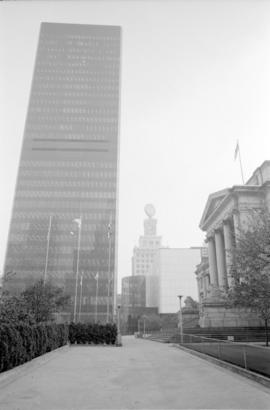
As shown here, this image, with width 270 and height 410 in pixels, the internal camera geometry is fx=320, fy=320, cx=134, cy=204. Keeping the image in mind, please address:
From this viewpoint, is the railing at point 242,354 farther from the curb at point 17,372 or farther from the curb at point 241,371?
the curb at point 17,372

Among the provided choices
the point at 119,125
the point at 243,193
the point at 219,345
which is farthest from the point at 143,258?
the point at 219,345

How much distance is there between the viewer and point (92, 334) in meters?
33.1

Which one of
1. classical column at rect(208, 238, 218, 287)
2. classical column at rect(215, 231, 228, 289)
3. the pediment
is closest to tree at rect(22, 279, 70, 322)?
classical column at rect(215, 231, 228, 289)

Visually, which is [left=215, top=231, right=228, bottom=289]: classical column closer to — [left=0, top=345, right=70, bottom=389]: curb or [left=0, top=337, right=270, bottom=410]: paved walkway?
[left=0, top=337, right=270, bottom=410]: paved walkway

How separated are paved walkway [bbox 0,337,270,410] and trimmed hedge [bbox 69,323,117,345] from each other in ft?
64.4

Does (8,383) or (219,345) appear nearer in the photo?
(8,383)

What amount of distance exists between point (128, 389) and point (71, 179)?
10802 centimetres

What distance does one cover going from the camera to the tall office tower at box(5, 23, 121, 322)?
344ft

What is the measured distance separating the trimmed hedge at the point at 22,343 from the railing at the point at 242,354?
8905 mm

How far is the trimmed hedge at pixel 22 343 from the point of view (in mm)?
12261

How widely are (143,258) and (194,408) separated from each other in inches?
7350

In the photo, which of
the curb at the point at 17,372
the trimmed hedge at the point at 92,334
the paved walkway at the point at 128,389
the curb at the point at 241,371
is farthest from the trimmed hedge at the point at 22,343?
the trimmed hedge at the point at 92,334

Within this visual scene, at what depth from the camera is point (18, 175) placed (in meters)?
116

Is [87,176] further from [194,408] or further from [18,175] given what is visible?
[194,408]
